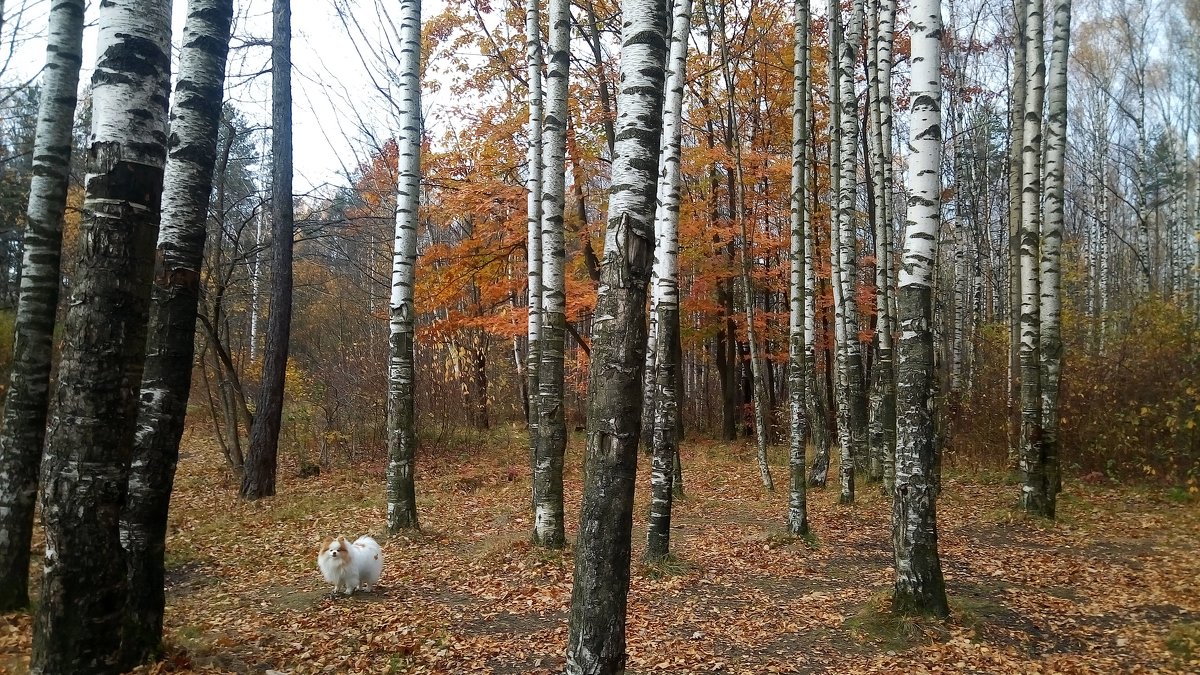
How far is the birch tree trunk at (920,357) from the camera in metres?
5.13

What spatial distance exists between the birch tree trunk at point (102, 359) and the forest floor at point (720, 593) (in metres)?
0.81

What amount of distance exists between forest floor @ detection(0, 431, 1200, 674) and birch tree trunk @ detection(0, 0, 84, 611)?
0.61 m

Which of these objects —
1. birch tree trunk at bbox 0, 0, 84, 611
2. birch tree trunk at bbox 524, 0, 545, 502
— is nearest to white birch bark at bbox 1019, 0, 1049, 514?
birch tree trunk at bbox 524, 0, 545, 502

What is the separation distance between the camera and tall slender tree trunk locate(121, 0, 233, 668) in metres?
3.96

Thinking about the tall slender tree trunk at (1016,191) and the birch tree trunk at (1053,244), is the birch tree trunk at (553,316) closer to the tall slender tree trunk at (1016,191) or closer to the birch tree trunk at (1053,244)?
the birch tree trunk at (1053,244)

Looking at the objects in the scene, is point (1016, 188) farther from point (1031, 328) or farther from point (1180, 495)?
point (1180, 495)

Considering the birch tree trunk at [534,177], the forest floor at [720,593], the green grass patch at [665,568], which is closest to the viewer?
the forest floor at [720,593]

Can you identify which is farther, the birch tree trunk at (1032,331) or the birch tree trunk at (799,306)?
the birch tree trunk at (1032,331)

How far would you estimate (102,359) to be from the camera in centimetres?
326

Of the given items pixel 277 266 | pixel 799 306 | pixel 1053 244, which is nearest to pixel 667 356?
pixel 799 306

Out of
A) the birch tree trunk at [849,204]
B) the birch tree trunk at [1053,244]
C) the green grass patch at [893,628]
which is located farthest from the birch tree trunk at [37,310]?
the birch tree trunk at [1053,244]

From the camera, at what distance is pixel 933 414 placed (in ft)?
17.0

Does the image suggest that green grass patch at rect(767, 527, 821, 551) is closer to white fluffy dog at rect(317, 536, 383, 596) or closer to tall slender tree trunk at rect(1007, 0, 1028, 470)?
white fluffy dog at rect(317, 536, 383, 596)

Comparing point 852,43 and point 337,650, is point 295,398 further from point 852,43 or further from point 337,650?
point 852,43
